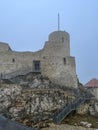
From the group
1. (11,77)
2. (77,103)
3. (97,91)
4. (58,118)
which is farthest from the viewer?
(97,91)

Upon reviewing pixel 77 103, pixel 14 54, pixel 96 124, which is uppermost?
pixel 14 54

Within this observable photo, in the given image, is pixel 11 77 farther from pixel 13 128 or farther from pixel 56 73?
pixel 13 128

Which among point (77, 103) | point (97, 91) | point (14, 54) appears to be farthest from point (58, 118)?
point (97, 91)

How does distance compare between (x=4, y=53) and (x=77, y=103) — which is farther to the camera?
(x=4, y=53)

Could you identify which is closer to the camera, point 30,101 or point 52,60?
point 30,101

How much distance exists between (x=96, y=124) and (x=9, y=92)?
9.69m

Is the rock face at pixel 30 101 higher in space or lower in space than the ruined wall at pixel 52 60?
lower

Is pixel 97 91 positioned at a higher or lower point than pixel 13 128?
higher

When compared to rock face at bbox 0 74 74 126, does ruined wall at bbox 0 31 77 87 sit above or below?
above

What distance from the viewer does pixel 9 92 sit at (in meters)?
29.8

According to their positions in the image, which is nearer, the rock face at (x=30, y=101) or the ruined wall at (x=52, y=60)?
the rock face at (x=30, y=101)

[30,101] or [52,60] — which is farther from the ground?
[52,60]

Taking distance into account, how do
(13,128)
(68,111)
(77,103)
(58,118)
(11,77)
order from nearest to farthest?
(13,128), (58,118), (68,111), (77,103), (11,77)

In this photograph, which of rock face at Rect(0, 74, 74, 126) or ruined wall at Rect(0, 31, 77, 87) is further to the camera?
ruined wall at Rect(0, 31, 77, 87)
